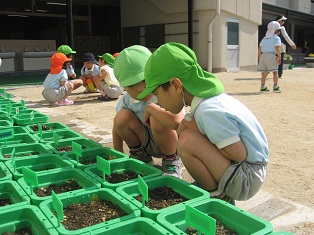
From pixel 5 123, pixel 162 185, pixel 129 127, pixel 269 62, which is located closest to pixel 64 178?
pixel 162 185

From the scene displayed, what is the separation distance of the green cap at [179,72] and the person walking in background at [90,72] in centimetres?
450

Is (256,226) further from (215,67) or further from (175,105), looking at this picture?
(215,67)

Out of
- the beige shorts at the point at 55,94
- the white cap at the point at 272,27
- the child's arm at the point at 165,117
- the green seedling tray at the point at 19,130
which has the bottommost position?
the green seedling tray at the point at 19,130

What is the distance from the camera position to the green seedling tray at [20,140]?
2422 mm

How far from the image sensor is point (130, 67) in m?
2.01

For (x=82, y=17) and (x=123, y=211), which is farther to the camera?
(x=82, y=17)

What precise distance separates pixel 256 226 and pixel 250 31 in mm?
12292

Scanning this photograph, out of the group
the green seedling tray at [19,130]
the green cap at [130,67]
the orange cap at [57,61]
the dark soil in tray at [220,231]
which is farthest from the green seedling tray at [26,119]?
the orange cap at [57,61]

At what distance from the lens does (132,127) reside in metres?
2.31

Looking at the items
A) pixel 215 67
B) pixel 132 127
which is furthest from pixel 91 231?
pixel 215 67

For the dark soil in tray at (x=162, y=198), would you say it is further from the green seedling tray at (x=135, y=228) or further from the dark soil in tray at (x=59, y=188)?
the dark soil in tray at (x=59, y=188)

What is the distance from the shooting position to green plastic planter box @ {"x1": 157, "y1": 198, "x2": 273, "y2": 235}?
1215 mm

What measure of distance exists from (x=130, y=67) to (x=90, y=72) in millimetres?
4520

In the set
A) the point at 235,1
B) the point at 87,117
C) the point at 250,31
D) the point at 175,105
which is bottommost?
the point at 87,117
